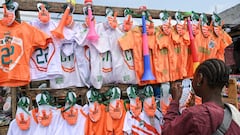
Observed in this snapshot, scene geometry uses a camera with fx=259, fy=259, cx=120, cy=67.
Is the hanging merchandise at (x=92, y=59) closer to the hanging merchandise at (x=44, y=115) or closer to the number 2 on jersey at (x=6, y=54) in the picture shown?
the hanging merchandise at (x=44, y=115)

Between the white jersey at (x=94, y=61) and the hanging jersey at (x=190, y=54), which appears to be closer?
the white jersey at (x=94, y=61)

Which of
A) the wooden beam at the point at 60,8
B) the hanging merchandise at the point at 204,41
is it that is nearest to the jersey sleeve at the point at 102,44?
the wooden beam at the point at 60,8

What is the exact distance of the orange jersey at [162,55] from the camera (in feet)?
7.75

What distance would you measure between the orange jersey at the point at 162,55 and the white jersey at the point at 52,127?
0.94 metres

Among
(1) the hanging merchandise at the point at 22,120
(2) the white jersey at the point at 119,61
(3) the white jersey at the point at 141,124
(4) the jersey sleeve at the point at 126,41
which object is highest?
(4) the jersey sleeve at the point at 126,41

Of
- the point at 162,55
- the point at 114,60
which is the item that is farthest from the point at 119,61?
the point at 162,55

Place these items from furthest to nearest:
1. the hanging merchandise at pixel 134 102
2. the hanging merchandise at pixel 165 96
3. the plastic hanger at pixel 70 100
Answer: the hanging merchandise at pixel 165 96 < the hanging merchandise at pixel 134 102 < the plastic hanger at pixel 70 100

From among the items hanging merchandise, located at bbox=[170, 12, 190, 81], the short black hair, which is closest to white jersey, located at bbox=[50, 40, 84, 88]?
hanging merchandise, located at bbox=[170, 12, 190, 81]

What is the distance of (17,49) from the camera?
1865 mm

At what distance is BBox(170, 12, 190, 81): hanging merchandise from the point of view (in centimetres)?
248

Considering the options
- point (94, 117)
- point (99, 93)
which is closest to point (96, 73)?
point (99, 93)

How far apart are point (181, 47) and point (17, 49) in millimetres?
1491

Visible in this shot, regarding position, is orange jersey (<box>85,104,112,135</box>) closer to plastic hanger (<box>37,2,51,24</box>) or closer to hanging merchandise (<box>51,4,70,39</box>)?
hanging merchandise (<box>51,4,70,39</box>)

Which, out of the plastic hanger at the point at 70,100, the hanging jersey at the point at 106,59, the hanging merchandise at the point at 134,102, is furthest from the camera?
the hanging merchandise at the point at 134,102
